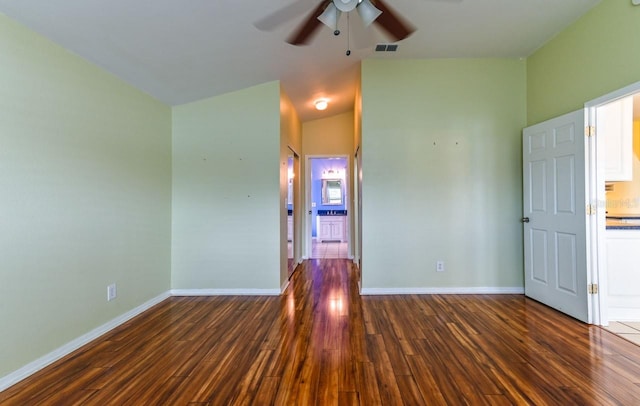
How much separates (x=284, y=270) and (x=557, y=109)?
3.62 metres

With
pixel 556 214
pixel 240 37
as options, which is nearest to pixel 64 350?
pixel 240 37

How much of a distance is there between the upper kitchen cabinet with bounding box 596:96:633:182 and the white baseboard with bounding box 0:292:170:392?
16.1 feet

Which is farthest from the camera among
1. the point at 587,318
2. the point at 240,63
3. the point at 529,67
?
the point at 529,67

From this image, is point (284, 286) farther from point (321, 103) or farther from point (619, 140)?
point (619, 140)

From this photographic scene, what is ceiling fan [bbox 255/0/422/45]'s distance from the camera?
5.92 ft

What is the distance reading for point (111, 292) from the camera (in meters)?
2.69

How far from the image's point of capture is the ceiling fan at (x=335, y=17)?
180 centimetres

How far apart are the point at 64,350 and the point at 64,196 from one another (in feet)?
3.73

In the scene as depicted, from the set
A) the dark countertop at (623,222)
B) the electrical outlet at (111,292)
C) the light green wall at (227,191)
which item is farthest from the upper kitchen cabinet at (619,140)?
the electrical outlet at (111,292)

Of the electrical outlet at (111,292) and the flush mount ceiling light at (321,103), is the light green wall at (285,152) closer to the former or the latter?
the flush mount ceiling light at (321,103)

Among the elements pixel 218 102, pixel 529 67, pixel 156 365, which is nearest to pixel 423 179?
pixel 529 67

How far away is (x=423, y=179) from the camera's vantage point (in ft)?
12.0

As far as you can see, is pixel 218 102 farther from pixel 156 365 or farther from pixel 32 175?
pixel 156 365

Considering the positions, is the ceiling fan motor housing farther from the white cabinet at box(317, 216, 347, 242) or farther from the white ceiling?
the white cabinet at box(317, 216, 347, 242)
